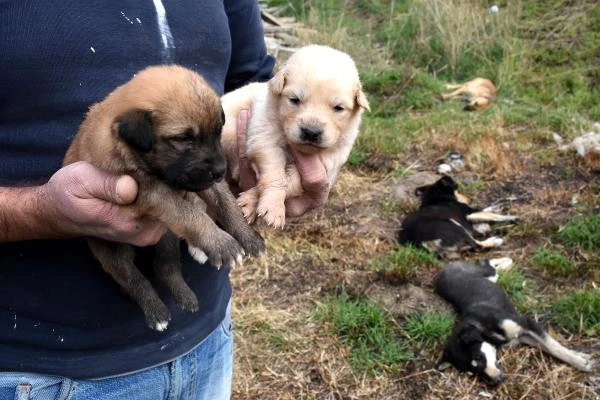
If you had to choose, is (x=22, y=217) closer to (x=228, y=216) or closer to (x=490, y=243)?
(x=228, y=216)

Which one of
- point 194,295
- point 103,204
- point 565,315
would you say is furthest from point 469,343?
point 103,204

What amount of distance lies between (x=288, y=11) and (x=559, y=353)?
Answer: 1345 cm

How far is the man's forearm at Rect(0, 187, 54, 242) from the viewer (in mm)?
2102

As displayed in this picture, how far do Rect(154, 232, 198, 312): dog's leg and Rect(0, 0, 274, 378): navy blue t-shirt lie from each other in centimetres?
7

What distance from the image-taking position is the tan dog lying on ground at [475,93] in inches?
409

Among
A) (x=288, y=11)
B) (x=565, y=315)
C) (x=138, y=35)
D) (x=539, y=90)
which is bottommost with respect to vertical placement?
(x=288, y=11)

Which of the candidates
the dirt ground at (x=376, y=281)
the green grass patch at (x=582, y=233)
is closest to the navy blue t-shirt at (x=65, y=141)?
the dirt ground at (x=376, y=281)

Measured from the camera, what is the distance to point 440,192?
291 inches

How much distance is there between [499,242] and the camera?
6.83m

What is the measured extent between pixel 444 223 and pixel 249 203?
407cm

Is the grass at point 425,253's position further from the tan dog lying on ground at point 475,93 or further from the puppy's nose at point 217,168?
the puppy's nose at point 217,168

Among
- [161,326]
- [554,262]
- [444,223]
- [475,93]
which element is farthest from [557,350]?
[475,93]

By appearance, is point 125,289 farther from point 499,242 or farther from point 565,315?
point 499,242

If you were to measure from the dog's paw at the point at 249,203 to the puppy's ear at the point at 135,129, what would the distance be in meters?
0.86
